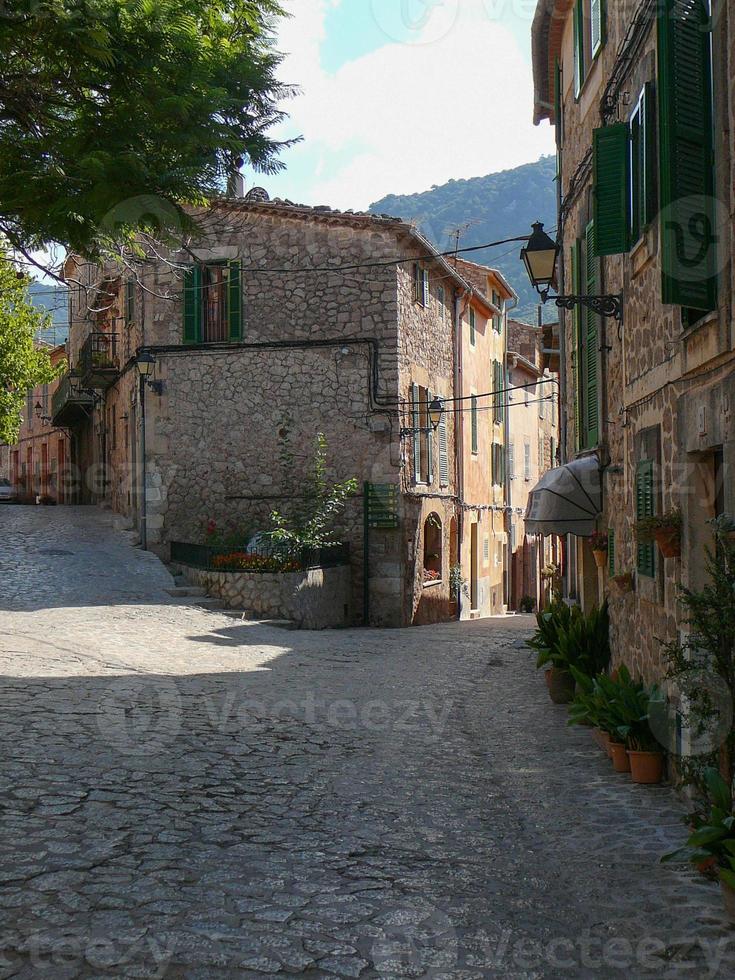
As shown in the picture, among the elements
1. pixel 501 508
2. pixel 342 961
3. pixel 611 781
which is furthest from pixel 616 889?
pixel 501 508

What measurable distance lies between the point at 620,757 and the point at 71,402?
1053 inches

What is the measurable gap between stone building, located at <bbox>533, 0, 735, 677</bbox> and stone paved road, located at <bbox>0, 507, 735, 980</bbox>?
1.61m

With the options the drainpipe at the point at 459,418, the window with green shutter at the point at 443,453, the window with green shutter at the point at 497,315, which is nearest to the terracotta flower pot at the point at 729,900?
the window with green shutter at the point at 443,453

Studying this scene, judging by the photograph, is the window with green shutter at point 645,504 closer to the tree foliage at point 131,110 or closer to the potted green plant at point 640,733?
the potted green plant at point 640,733

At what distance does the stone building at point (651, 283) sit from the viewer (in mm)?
5863

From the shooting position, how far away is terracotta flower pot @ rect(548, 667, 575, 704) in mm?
10391

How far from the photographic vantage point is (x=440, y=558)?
23797 millimetres

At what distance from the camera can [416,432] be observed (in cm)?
2136

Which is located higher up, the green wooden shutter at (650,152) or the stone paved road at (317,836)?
the green wooden shutter at (650,152)

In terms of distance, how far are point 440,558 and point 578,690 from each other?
1442 cm

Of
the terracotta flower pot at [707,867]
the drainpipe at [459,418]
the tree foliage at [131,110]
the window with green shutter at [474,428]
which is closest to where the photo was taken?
the terracotta flower pot at [707,867]

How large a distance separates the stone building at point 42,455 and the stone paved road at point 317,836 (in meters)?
30.7

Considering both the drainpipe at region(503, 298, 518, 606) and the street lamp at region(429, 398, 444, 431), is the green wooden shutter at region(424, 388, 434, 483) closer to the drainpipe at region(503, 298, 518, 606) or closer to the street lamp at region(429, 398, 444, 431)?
the street lamp at region(429, 398, 444, 431)

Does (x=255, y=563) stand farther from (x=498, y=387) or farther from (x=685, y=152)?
(x=498, y=387)
